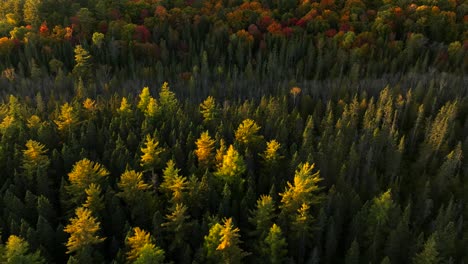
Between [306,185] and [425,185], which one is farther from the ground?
[306,185]

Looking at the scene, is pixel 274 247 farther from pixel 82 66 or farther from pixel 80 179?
pixel 82 66

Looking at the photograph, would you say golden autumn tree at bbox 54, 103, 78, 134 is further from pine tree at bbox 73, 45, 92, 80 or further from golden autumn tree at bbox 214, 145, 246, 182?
pine tree at bbox 73, 45, 92, 80

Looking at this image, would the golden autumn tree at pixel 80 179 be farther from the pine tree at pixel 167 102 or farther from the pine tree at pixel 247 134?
the pine tree at pixel 167 102

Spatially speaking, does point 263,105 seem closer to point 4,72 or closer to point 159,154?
point 159,154

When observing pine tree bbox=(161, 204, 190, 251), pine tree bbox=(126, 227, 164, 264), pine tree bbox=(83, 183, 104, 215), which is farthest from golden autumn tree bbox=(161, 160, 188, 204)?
pine tree bbox=(83, 183, 104, 215)

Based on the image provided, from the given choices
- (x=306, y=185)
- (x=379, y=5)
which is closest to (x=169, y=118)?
(x=306, y=185)

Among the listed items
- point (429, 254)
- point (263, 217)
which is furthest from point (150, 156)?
point (429, 254)
